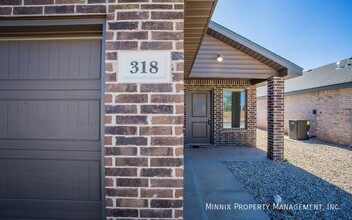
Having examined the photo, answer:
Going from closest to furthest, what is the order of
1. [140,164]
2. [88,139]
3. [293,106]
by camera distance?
[140,164], [88,139], [293,106]

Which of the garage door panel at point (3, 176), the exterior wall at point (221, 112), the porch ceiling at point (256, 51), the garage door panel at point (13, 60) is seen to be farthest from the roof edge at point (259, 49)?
the garage door panel at point (3, 176)

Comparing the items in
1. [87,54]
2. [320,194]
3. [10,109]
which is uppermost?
[87,54]

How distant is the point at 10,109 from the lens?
86.0 inches

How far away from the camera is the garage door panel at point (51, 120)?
213 centimetres

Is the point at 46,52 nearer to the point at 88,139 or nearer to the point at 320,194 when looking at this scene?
the point at 88,139

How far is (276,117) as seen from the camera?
257 inches

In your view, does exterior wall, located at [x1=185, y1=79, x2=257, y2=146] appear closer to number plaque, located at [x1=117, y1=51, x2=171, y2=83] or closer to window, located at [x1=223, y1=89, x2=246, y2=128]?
window, located at [x1=223, y1=89, x2=246, y2=128]

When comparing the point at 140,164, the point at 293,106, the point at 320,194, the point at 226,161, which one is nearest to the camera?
the point at 140,164

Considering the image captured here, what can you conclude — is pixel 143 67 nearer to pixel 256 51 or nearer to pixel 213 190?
pixel 213 190

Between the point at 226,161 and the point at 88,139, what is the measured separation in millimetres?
5297

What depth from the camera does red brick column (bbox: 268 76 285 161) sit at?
6.52m

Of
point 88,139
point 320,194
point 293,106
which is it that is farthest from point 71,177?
point 293,106

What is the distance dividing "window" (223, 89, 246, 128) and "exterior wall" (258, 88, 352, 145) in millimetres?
5227

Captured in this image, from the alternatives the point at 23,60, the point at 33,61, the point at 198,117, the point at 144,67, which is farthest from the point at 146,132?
the point at 198,117
